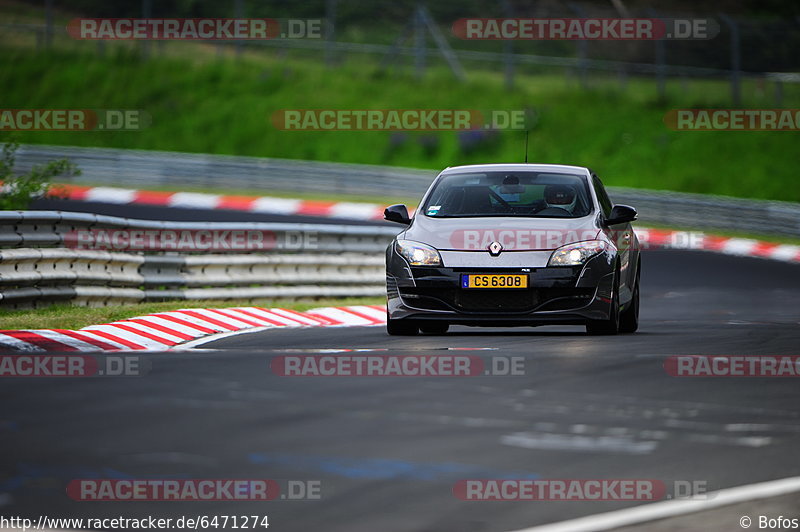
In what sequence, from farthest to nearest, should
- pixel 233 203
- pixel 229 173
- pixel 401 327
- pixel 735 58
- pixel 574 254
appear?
1. pixel 229 173
2. pixel 735 58
3. pixel 233 203
4. pixel 401 327
5. pixel 574 254

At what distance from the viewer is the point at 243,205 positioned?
3294 centimetres

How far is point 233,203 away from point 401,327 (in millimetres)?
21408

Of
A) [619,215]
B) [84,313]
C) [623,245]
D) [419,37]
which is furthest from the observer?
[419,37]

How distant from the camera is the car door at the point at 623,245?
490 inches

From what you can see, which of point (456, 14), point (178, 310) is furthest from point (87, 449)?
point (456, 14)

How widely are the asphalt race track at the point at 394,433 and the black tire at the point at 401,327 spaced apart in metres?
1.32

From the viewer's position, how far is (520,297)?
37.9 ft

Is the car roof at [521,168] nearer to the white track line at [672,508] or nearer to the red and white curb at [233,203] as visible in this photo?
the white track line at [672,508]

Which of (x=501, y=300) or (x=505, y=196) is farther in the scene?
(x=505, y=196)

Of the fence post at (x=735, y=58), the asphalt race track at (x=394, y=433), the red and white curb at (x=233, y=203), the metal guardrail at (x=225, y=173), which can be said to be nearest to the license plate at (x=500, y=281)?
the asphalt race track at (x=394, y=433)

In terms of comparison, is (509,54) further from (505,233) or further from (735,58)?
(505,233)

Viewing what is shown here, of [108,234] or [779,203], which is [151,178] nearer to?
[779,203]

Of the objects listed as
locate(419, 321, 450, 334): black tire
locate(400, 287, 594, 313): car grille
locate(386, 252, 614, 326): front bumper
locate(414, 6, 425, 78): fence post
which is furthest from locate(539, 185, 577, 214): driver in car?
locate(414, 6, 425, 78): fence post

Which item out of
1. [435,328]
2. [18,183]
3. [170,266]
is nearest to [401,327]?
[435,328]
